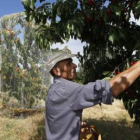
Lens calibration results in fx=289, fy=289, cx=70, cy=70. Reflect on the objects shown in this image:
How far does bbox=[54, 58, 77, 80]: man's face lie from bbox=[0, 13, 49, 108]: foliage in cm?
655

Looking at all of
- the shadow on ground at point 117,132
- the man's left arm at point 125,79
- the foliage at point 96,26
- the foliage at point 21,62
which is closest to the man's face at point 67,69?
the man's left arm at point 125,79

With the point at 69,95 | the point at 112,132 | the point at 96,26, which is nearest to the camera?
the point at 69,95

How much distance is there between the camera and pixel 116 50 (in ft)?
13.4

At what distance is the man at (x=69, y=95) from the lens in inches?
65.5

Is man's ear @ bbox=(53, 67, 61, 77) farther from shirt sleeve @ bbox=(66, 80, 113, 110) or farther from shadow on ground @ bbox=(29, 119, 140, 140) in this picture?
shadow on ground @ bbox=(29, 119, 140, 140)

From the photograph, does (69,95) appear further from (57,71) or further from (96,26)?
(96,26)

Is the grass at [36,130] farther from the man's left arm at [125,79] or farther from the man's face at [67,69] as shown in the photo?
the man's left arm at [125,79]

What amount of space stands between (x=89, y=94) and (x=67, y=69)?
362 millimetres

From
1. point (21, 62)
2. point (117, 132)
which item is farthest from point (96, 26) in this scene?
point (21, 62)

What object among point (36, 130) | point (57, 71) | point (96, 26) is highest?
point (96, 26)

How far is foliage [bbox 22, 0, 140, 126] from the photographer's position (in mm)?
3479

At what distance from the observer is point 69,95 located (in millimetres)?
1854

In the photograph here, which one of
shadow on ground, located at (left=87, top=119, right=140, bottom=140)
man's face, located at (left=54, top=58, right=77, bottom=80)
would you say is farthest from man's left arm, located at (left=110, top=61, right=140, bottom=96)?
shadow on ground, located at (left=87, top=119, right=140, bottom=140)

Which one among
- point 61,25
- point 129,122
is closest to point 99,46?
point 61,25
